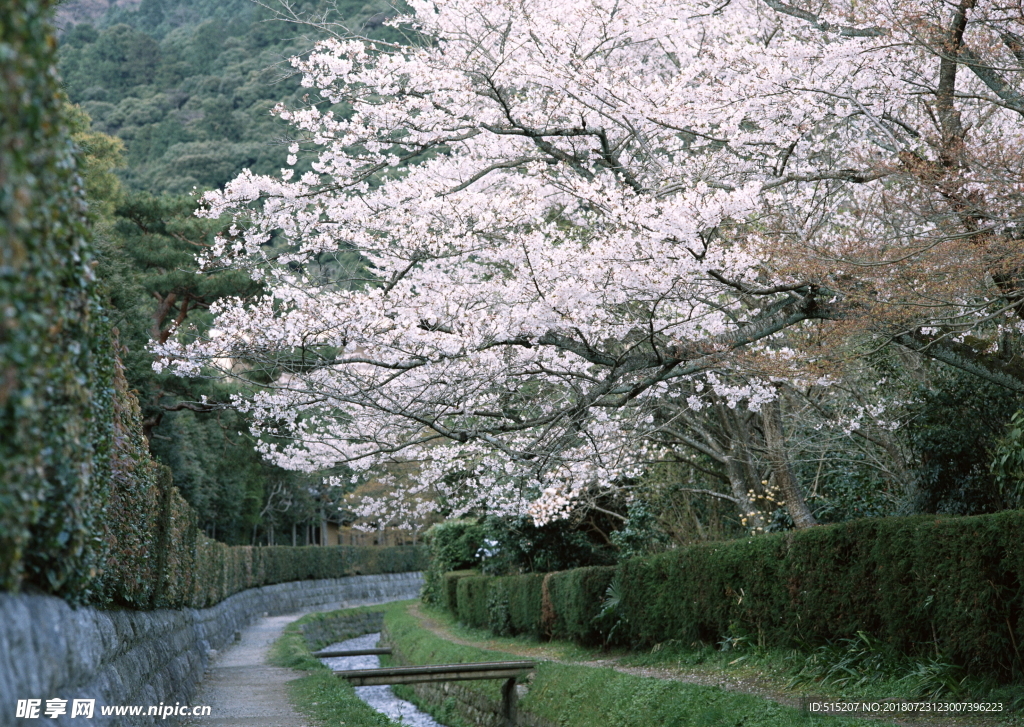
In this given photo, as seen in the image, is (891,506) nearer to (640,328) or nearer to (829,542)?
(829,542)

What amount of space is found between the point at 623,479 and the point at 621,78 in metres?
8.67

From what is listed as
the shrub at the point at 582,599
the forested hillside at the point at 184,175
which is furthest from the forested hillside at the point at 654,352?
the shrub at the point at 582,599

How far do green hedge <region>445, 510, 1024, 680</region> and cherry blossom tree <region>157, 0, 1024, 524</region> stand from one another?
1830 millimetres

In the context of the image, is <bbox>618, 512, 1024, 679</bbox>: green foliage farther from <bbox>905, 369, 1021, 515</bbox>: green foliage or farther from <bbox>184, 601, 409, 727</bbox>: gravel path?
<bbox>184, 601, 409, 727</bbox>: gravel path

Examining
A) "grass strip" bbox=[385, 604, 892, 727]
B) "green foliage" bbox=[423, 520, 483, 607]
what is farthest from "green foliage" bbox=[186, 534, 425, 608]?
"green foliage" bbox=[423, 520, 483, 607]

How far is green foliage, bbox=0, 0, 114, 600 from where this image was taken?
2246 mm

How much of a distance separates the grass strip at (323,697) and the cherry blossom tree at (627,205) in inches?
116

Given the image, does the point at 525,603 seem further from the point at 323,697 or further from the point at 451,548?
the point at 451,548

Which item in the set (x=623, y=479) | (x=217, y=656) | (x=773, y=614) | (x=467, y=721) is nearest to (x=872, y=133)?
(x=773, y=614)

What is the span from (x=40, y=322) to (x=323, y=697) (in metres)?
9.11

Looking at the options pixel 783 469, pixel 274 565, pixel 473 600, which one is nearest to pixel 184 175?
pixel 274 565

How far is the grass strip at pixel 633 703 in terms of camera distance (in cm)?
736

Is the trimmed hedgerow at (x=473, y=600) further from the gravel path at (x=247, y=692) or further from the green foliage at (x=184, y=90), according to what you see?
the green foliage at (x=184, y=90)

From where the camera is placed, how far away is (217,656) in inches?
629
